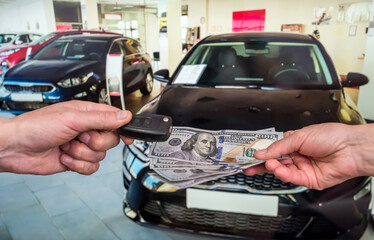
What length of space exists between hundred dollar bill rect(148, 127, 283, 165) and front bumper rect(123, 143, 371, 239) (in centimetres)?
23

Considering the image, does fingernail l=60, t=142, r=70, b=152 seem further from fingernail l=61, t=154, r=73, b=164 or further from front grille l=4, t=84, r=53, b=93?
front grille l=4, t=84, r=53, b=93

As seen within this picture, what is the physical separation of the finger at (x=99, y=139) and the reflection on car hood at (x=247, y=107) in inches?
20.2

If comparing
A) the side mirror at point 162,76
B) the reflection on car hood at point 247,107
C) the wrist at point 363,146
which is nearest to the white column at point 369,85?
the reflection on car hood at point 247,107

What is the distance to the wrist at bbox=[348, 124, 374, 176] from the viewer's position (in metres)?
0.82

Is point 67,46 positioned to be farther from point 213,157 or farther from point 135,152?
point 213,157

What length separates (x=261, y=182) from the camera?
47.5 inches

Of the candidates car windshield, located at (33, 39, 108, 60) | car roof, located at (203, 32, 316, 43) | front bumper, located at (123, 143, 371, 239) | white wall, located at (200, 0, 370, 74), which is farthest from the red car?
front bumper, located at (123, 143, 371, 239)

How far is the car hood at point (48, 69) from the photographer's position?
11.1 ft

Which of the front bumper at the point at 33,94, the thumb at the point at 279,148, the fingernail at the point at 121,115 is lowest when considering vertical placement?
the front bumper at the point at 33,94

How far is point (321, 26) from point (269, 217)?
6.78 meters

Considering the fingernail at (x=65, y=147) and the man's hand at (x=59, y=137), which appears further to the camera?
the fingernail at (x=65, y=147)

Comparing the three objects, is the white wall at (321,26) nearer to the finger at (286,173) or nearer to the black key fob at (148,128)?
the finger at (286,173)

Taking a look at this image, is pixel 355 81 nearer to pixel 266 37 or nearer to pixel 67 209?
pixel 266 37

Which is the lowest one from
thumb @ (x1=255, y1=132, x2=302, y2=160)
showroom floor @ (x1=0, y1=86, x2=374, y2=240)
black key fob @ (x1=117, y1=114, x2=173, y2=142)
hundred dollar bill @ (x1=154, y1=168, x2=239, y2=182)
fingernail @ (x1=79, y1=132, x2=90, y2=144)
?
showroom floor @ (x1=0, y1=86, x2=374, y2=240)
